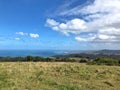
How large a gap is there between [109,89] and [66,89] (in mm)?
3265

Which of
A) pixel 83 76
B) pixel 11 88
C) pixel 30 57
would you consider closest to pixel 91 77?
pixel 83 76

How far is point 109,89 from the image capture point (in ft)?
47.9

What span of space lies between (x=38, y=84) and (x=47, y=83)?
772 mm

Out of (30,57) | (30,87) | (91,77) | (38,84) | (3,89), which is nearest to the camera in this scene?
(3,89)

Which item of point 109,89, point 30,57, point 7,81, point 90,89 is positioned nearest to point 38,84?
point 7,81

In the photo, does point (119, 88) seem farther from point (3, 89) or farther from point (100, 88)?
point (3, 89)

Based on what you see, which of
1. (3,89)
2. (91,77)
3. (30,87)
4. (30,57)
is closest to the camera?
(3,89)

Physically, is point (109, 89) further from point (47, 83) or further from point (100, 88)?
point (47, 83)

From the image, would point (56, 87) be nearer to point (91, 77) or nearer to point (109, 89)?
point (109, 89)

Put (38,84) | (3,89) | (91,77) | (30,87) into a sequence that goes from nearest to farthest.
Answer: (3,89) → (30,87) → (38,84) → (91,77)

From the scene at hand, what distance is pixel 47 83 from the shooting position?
15273 millimetres

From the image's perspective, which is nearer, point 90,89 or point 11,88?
point 11,88

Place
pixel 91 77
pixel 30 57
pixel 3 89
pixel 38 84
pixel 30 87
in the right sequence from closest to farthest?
pixel 3 89 < pixel 30 87 < pixel 38 84 < pixel 91 77 < pixel 30 57

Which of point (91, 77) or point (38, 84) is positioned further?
point (91, 77)
